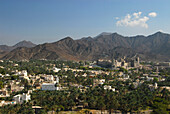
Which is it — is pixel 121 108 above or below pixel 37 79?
below

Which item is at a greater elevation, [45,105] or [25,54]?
[25,54]

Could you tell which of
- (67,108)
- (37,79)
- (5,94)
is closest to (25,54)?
(37,79)

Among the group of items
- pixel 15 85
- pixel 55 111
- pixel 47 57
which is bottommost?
pixel 55 111

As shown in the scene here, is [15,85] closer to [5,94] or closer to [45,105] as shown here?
[5,94]

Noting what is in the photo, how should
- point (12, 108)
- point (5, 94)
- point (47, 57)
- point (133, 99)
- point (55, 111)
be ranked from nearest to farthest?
point (12, 108) < point (55, 111) < point (133, 99) < point (5, 94) < point (47, 57)

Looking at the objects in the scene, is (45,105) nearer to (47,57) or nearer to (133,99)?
(133,99)

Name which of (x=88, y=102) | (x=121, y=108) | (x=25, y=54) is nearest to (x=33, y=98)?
(x=88, y=102)

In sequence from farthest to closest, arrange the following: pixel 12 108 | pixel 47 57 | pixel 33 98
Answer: pixel 47 57 → pixel 33 98 → pixel 12 108

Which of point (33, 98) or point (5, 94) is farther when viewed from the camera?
point (5, 94)

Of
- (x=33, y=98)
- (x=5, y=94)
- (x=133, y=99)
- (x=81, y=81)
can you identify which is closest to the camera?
(x=133, y=99)
